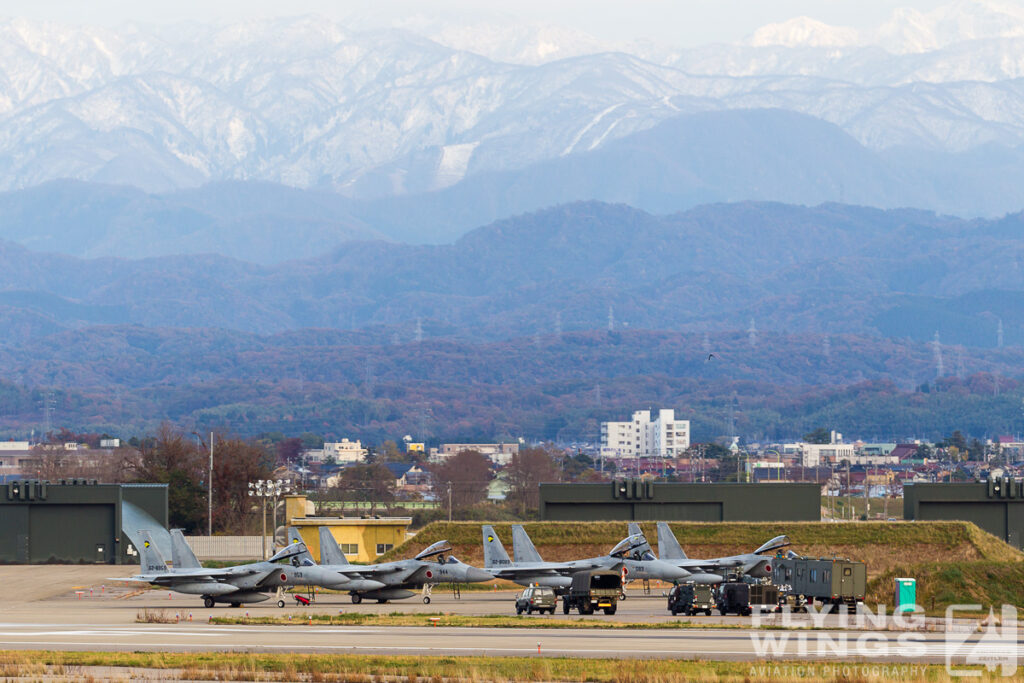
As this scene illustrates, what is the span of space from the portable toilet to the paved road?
11.0m

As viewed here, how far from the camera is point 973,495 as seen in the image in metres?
118

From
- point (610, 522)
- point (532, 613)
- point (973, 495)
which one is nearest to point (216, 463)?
point (610, 522)

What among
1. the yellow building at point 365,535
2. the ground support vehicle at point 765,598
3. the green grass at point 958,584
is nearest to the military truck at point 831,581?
the ground support vehicle at point 765,598

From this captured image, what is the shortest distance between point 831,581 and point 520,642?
18358mm

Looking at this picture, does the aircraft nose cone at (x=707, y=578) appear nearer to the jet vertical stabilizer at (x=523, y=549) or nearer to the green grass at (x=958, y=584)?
the jet vertical stabilizer at (x=523, y=549)

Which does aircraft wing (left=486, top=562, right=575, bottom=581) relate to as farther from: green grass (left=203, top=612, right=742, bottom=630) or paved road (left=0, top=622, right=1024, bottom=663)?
paved road (left=0, top=622, right=1024, bottom=663)

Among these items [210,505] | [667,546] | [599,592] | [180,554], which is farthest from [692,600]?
[210,505]

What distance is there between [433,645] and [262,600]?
25.9 m

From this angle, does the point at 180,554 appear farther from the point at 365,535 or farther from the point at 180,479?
the point at 180,479

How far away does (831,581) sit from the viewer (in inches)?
2731

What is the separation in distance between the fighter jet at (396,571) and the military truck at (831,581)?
21.0 meters

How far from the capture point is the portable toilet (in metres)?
70.6

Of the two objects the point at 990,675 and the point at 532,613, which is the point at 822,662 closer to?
the point at 990,675

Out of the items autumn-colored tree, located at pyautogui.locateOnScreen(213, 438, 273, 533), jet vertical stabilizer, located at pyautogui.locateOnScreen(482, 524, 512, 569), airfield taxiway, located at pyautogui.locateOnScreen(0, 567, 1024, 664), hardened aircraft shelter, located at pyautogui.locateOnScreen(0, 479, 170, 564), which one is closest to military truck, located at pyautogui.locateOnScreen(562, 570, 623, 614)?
airfield taxiway, located at pyautogui.locateOnScreen(0, 567, 1024, 664)
